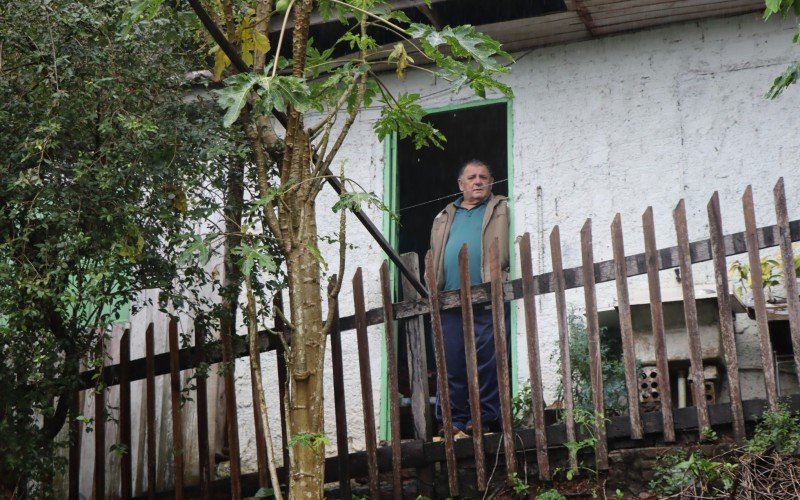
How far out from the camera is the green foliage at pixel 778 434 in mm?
5578

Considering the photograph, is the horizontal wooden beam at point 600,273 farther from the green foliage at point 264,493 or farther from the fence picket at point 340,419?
the green foliage at point 264,493

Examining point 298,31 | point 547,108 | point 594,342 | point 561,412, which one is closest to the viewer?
point 298,31

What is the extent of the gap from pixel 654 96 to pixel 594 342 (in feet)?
9.33

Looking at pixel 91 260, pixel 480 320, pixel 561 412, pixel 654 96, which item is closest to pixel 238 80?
pixel 91 260

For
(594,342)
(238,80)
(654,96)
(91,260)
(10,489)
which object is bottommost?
(10,489)

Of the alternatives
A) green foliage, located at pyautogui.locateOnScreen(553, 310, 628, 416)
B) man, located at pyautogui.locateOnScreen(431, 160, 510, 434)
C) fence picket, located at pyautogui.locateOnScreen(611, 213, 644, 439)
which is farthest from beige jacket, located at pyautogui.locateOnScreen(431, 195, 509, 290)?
fence picket, located at pyautogui.locateOnScreen(611, 213, 644, 439)

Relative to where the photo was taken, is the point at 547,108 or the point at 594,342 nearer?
the point at 594,342

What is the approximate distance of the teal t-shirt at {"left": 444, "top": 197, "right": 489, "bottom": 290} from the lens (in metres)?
8.69

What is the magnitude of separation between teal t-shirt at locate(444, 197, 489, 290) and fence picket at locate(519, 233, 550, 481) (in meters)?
2.40

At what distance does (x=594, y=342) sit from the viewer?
606 cm

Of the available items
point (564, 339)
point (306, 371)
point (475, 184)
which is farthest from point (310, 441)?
point (475, 184)

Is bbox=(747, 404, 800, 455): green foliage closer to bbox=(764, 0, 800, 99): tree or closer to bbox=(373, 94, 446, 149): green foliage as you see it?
bbox=(764, 0, 800, 99): tree

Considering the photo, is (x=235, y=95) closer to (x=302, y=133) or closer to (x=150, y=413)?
(x=302, y=133)

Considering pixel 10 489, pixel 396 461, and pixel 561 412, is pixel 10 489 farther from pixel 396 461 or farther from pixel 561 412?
pixel 561 412
